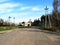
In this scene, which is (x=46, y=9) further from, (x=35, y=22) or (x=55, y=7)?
(x=35, y=22)

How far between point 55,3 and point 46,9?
90.5 feet

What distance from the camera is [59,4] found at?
199ft

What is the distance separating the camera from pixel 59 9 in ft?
205

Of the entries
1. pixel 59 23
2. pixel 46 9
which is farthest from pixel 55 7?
pixel 46 9

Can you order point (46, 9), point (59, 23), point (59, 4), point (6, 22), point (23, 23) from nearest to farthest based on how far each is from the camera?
point (59, 4) → point (59, 23) → point (46, 9) → point (6, 22) → point (23, 23)

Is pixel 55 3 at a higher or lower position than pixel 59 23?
higher

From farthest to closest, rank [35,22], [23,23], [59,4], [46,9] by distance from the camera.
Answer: [23,23], [35,22], [46,9], [59,4]

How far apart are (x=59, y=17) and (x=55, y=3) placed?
4891mm

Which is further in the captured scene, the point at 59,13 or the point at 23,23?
the point at 23,23

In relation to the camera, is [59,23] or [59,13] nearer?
[59,13]

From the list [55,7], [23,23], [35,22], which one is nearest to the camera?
[55,7]

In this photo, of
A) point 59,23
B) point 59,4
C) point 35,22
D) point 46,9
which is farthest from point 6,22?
point 59,4

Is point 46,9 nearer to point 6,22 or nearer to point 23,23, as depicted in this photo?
point 6,22

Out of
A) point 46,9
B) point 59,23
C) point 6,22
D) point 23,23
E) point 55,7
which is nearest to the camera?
point 55,7
